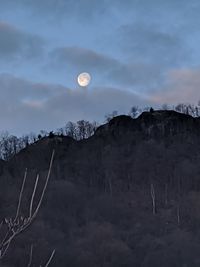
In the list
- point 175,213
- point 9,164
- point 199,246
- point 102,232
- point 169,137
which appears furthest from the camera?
point 169,137

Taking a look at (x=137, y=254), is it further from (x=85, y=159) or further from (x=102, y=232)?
(x=85, y=159)

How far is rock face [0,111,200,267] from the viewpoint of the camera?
207ft

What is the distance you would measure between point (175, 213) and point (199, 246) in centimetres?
1403

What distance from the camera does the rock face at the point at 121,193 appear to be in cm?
6306

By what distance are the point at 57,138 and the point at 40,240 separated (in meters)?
45.5

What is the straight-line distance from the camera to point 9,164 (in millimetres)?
99062

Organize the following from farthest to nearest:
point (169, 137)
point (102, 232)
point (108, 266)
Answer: point (169, 137), point (102, 232), point (108, 266)

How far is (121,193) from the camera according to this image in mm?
87125

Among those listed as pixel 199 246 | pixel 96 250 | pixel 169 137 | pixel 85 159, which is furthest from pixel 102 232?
pixel 169 137

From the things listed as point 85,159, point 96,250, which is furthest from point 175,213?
point 85,159

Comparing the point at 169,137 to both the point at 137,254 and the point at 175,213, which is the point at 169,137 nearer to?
the point at 175,213

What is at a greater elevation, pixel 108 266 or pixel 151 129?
pixel 151 129

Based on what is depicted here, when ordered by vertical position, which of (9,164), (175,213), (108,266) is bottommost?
(108,266)

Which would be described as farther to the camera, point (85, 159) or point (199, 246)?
point (85, 159)
